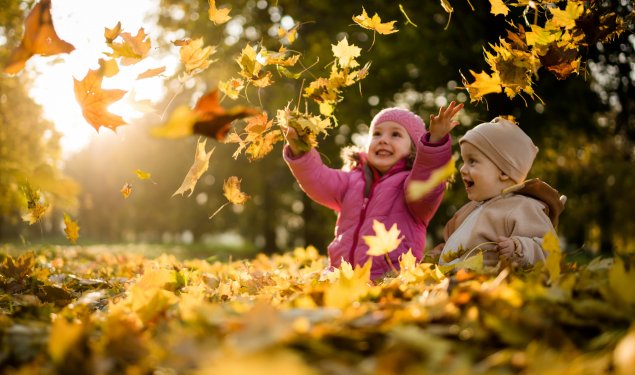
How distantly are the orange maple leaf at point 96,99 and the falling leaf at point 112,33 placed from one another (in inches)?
11.1

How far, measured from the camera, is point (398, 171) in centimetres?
378

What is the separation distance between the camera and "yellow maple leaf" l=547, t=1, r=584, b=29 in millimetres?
2211

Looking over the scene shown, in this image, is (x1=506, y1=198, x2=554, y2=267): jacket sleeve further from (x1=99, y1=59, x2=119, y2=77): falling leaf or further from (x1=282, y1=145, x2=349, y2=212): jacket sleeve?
(x1=99, y1=59, x2=119, y2=77): falling leaf

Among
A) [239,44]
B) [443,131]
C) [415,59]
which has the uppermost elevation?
[239,44]

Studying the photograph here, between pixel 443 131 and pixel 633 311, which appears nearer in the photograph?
pixel 633 311

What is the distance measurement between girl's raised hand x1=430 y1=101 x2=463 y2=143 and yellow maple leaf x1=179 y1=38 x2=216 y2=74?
121cm

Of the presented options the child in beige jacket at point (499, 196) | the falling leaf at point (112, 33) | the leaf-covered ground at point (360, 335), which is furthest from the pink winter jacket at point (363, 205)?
the leaf-covered ground at point (360, 335)

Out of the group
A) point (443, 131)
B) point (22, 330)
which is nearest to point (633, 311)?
point (22, 330)

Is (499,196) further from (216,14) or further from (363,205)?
(216,14)

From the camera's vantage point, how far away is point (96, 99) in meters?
2.17

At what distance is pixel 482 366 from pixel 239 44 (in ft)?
39.9

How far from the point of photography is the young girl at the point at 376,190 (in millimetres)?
3617

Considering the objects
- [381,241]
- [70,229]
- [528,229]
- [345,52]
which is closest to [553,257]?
[381,241]

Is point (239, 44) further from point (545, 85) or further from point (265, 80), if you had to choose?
point (265, 80)
